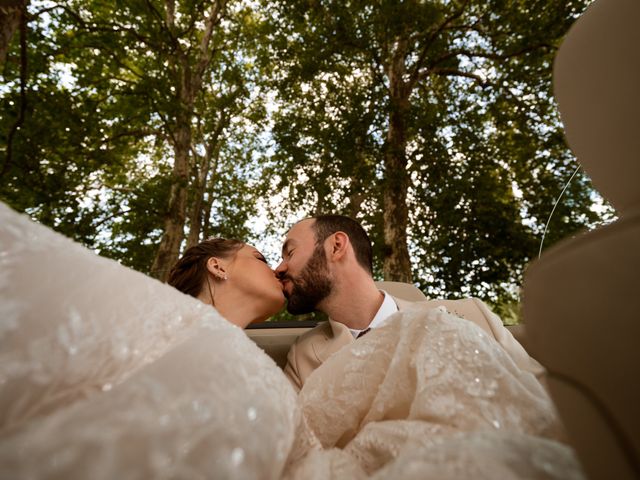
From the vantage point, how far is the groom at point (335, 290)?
240cm

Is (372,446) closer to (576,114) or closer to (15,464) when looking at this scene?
(15,464)

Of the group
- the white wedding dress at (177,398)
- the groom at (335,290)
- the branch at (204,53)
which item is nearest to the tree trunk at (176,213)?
the branch at (204,53)

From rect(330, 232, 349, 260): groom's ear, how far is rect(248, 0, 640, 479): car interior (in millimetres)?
2214

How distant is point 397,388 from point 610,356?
0.56 metres

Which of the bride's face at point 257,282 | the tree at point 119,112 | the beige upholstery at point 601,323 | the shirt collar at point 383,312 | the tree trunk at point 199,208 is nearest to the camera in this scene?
the beige upholstery at point 601,323

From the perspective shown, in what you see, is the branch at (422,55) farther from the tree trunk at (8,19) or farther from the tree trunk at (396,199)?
the tree trunk at (8,19)

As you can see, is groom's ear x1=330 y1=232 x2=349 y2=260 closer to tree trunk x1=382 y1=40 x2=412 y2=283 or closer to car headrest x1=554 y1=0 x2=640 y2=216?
car headrest x1=554 y1=0 x2=640 y2=216

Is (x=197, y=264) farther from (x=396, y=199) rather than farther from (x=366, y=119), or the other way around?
(x=366, y=119)

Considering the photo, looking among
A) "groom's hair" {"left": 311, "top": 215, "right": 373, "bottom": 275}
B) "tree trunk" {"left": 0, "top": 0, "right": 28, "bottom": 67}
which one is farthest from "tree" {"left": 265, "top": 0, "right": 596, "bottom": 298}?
"tree trunk" {"left": 0, "top": 0, "right": 28, "bottom": 67}

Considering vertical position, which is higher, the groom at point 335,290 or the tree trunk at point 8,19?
the tree trunk at point 8,19

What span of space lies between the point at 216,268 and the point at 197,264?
0.54 feet

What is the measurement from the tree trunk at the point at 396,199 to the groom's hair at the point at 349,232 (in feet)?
8.65

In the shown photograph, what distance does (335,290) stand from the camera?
102 inches

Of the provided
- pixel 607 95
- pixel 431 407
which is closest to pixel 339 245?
pixel 431 407
